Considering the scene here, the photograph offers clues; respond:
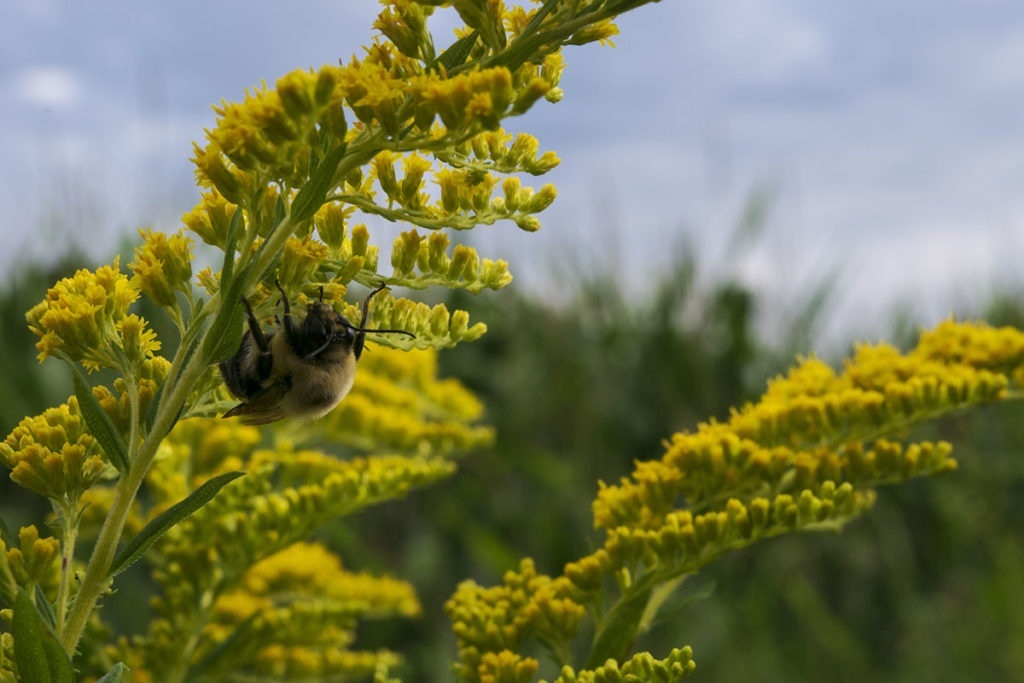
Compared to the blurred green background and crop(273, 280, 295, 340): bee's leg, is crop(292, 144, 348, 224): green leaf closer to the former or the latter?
crop(273, 280, 295, 340): bee's leg

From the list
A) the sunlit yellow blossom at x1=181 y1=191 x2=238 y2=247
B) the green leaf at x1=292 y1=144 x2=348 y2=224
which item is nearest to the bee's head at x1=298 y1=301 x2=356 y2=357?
the sunlit yellow blossom at x1=181 y1=191 x2=238 y2=247

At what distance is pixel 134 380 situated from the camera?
1.53 meters

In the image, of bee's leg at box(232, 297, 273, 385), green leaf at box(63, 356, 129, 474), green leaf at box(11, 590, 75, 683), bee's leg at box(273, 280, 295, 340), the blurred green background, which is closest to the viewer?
green leaf at box(11, 590, 75, 683)

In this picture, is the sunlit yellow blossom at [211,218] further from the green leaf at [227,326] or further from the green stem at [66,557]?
the green stem at [66,557]

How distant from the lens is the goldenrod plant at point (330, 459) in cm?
132

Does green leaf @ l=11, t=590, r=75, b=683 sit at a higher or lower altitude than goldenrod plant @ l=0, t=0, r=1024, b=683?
lower

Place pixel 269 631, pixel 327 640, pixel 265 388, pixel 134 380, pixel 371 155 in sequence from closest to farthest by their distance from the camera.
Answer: pixel 371 155, pixel 134 380, pixel 265 388, pixel 269 631, pixel 327 640

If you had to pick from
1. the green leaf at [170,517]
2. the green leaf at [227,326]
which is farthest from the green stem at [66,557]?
the green leaf at [227,326]

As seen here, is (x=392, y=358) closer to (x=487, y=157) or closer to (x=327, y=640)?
(x=327, y=640)

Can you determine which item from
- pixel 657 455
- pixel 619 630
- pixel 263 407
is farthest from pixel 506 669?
pixel 657 455

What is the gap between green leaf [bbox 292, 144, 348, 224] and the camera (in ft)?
4.19

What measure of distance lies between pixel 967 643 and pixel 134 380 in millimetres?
5702

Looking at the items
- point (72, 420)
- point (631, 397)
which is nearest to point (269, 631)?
point (72, 420)

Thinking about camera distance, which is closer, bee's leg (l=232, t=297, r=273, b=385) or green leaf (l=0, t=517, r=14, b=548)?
green leaf (l=0, t=517, r=14, b=548)
